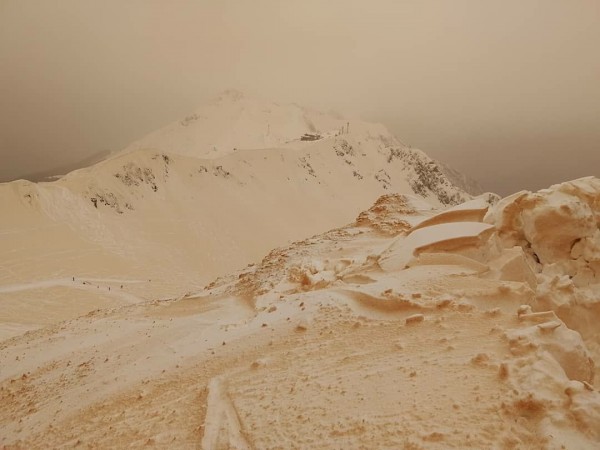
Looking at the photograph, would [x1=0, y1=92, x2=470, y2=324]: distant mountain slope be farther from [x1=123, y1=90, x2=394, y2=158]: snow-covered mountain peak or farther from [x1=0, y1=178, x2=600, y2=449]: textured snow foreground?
[x1=123, y1=90, x2=394, y2=158]: snow-covered mountain peak

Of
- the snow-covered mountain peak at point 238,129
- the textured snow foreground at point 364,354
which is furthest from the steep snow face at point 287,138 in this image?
the textured snow foreground at point 364,354

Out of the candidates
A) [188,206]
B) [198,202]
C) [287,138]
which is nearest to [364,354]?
[188,206]

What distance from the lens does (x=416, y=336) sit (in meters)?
4.56

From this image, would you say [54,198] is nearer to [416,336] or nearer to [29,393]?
[29,393]

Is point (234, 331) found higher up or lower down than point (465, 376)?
higher up

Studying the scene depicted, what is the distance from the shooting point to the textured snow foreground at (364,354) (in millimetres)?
3268

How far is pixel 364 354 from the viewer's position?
14.4 feet

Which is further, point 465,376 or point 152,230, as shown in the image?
point 152,230

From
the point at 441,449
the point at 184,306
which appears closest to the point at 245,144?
the point at 184,306

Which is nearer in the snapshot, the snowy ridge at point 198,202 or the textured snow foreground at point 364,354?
the textured snow foreground at point 364,354

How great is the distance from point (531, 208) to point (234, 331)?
5.31m

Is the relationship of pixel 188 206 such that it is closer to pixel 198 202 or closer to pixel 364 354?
pixel 198 202

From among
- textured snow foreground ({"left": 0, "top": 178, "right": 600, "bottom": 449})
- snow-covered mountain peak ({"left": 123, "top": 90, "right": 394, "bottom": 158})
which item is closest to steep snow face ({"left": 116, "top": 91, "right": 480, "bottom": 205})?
snow-covered mountain peak ({"left": 123, "top": 90, "right": 394, "bottom": 158})

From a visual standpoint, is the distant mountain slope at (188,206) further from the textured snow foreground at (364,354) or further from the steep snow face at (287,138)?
the textured snow foreground at (364,354)
